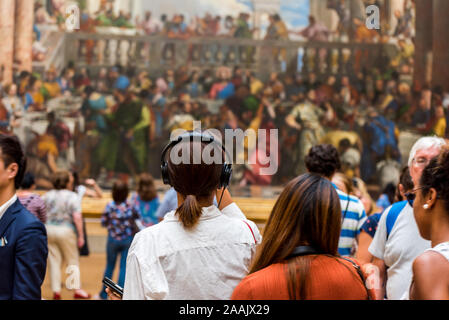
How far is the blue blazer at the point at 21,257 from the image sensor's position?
91.1 inches

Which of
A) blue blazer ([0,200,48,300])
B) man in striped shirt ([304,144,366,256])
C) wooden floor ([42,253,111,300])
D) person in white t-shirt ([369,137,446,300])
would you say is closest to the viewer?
blue blazer ([0,200,48,300])

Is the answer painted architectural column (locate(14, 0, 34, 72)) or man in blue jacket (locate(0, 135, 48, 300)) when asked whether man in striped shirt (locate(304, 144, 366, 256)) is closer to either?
man in blue jacket (locate(0, 135, 48, 300))

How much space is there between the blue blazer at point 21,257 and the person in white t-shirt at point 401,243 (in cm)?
174

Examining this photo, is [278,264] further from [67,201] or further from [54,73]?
[54,73]

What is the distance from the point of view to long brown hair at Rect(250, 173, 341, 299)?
1.87 meters

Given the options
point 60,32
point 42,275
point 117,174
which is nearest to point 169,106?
point 117,174

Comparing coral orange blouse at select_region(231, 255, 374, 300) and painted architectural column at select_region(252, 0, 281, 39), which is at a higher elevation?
painted architectural column at select_region(252, 0, 281, 39)

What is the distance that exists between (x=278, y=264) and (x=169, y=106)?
11170mm

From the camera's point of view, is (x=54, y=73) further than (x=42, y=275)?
Yes

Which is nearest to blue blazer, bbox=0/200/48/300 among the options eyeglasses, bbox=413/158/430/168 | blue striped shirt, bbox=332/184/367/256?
eyeglasses, bbox=413/158/430/168

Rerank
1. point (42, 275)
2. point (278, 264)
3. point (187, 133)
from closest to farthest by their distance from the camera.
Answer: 1. point (278, 264)
2. point (187, 133)
3. point (42, 275)

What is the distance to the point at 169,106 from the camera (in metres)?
12.8

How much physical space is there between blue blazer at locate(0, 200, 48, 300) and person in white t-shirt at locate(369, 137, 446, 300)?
1741 mm

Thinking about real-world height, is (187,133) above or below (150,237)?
above
